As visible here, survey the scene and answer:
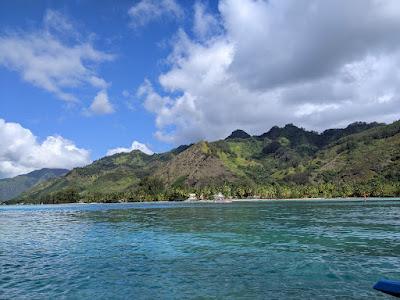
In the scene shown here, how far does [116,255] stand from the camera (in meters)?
53.6

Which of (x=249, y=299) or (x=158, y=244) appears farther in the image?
(x=158, y=244)

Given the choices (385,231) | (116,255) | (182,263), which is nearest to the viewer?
(182,263)

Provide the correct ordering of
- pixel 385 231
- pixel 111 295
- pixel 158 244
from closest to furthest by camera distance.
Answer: pixel 111 295 < pixel 158 244 < pixel 385 231

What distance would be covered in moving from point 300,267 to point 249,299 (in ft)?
44.4

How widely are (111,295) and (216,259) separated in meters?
18.3

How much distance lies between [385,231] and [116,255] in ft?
173

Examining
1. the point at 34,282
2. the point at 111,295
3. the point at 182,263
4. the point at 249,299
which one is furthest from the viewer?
the point at 182,263

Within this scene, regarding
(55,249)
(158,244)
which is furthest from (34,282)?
(158,244)

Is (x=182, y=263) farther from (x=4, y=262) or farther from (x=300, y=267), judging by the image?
(x=4, y=262)

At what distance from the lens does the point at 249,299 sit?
99.7 ft

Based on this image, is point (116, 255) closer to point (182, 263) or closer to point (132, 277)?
point (182, 263)

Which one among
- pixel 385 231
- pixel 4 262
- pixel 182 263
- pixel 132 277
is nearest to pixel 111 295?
pixel 132 277

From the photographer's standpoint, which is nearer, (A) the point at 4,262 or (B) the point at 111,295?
(B) the point at 111,295

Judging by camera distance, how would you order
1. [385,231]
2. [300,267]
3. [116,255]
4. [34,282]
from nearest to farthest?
1. [34,282]
2. [300,267]
3. [116,255]
4. [385,231]
